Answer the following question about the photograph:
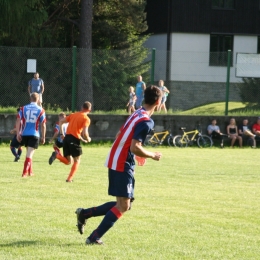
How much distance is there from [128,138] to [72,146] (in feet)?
22.2

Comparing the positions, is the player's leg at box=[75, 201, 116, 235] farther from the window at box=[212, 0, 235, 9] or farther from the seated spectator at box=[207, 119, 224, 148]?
the window at box=[212, 0, 235, 9]

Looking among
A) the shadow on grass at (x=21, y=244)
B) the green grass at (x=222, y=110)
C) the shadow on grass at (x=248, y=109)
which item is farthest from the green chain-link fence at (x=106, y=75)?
the shadow on grass at (x=21, y=244)

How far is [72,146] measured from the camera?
46.4ft

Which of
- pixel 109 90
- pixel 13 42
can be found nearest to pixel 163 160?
pixel 109 90

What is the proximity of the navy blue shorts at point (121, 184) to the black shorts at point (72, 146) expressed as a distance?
6619 millimetres

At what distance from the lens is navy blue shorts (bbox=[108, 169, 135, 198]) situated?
7410mm

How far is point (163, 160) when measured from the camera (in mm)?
19453

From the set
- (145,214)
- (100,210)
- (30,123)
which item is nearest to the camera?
(100,210)

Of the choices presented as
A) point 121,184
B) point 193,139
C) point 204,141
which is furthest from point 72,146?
point 204,141

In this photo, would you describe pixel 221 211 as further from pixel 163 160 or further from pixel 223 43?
pixel 223 43

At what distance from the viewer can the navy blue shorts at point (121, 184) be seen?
7410 millimetres

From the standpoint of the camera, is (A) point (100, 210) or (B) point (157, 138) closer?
(A) point (100, 210)

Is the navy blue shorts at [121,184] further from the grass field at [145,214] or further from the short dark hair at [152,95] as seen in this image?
the short dark hair at [152,95]

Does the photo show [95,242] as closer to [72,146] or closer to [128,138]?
[128,138]
